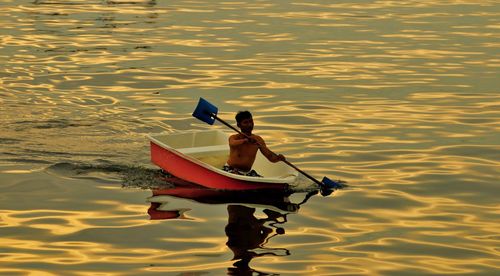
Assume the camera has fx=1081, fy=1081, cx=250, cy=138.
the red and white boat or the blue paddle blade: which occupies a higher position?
the blue paddle blade

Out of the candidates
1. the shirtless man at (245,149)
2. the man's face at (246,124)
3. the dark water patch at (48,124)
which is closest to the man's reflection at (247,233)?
the shirtless man at (245,149)

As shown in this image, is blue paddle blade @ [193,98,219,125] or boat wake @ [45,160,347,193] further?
blue paddle blade @ [193,98,219,125]

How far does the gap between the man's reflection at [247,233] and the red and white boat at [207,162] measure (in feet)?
1.65

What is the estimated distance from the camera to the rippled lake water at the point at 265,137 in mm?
14336

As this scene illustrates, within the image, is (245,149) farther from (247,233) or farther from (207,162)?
Answer: (247,233)

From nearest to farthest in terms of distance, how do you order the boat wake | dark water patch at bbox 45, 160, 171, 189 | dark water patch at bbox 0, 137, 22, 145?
the boat wake → dark water patch at bbox 45, 160, 171, 189 → dark water patch at bbox 0, 137, 22, 145

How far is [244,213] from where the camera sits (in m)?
16.3

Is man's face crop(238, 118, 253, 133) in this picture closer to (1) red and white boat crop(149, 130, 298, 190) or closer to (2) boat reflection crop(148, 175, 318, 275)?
(1) red and white boat crop(149, 130, 298, 190)

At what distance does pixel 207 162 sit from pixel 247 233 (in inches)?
158

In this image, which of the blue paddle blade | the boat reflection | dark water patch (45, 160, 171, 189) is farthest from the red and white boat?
the blue paddle blade

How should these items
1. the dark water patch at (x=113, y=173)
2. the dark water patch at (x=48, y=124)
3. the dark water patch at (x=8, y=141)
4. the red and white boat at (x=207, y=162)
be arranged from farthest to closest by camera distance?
the dark water patch at (x=48, y=124) < the dark water patch at (x=8, y=141) < the dark water patch at (x=113, y=173) < the red and white boat at (x=207, y=162)

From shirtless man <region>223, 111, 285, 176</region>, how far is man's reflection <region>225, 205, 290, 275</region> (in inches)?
50.6

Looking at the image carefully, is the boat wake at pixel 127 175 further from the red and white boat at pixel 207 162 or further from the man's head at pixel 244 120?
the man's head at pixel 244 120

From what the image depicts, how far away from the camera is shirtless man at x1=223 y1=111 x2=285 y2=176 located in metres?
17.5
